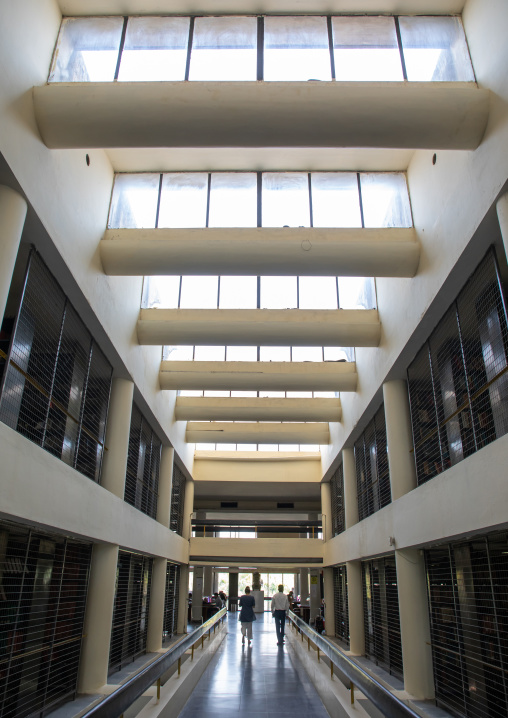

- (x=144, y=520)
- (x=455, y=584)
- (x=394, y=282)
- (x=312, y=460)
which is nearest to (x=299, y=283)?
(x=394, y=282)

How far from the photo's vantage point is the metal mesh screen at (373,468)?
11172 millimetres

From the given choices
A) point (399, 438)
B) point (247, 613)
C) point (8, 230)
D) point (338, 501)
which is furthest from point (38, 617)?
point (338, 501)

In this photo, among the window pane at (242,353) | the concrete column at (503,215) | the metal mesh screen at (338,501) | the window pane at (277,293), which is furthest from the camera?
the metal mesh screen at (338,501)

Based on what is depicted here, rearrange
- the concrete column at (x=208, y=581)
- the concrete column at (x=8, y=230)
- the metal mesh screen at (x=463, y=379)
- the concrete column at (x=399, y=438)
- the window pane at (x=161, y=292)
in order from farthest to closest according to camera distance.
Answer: the concrete column at (x=208, y=581) < the window pane at (x=161, y=292) < the concrete column at (x=399, y=438) < the metal mesh screen at (x=463, y=379) < the concrete column at (x=8, y=230)

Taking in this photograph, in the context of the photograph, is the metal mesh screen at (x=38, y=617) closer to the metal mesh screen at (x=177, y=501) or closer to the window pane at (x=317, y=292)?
the window pane at (x=317, y=292)

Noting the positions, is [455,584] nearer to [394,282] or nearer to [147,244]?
[394,282]

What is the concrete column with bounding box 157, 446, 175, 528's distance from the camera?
14.1m

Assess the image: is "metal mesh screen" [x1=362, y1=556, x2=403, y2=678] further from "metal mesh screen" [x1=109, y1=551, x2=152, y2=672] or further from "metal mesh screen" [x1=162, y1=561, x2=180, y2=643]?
"metal mesh screen" [x1=162, y1=561, x2=180, y2=643]

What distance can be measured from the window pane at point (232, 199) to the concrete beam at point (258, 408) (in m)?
Result: 6.08

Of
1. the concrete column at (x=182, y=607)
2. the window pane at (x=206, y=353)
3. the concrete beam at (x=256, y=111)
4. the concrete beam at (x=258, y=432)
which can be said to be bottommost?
the concrete column at (x=182, y=607)

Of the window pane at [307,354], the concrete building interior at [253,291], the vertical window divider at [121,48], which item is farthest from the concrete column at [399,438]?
the vertical window divider at [121,48]

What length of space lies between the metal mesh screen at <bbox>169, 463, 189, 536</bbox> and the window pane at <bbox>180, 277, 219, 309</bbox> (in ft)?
23.2

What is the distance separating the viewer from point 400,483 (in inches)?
361

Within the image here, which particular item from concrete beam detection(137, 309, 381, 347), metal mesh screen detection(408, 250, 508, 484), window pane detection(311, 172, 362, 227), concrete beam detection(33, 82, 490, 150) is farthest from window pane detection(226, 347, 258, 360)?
concrete beam detection(33, 82, 490, 150)
